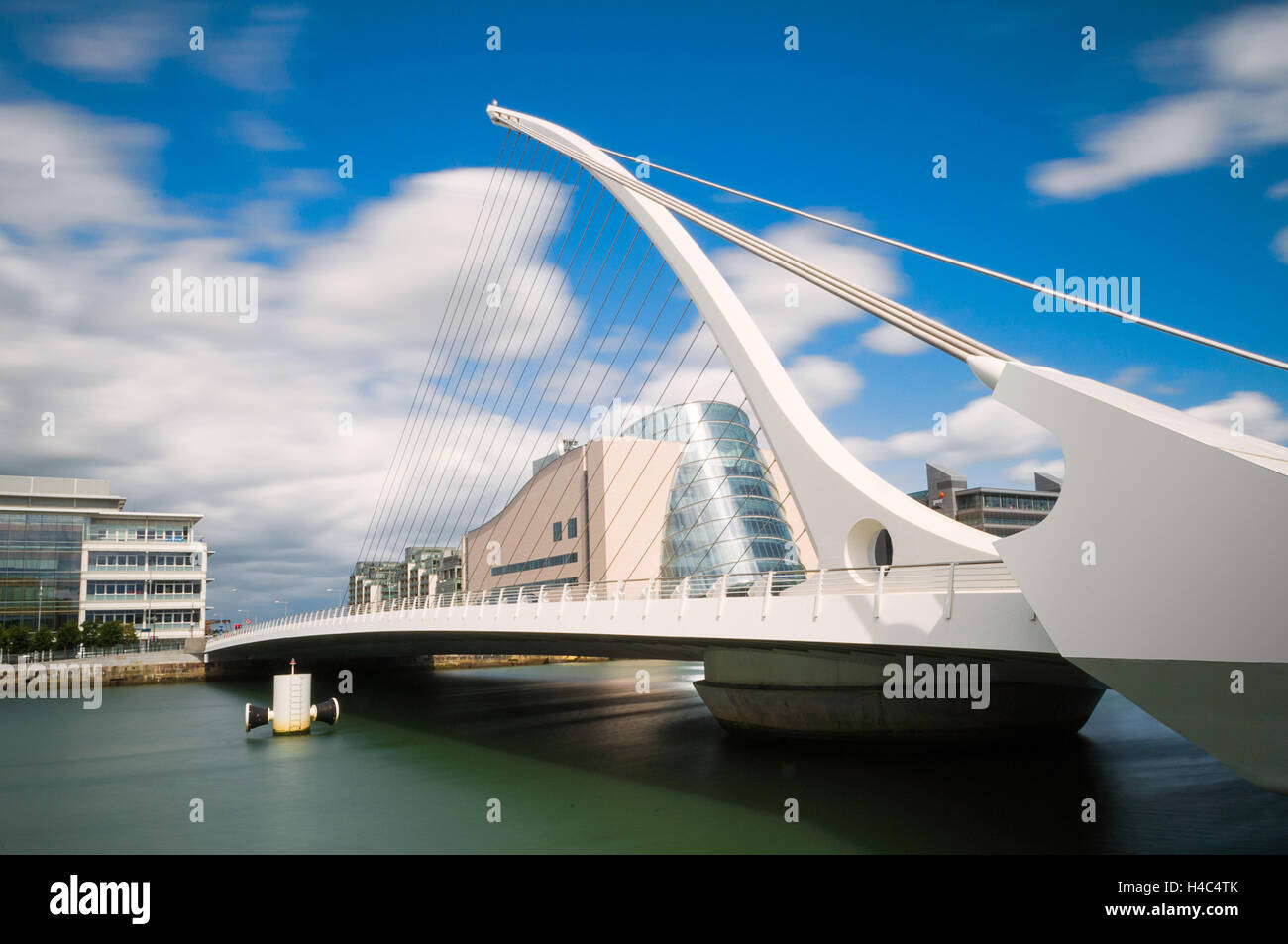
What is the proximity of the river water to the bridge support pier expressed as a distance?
53cm

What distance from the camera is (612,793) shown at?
15.7 meters

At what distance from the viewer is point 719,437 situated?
56.6m

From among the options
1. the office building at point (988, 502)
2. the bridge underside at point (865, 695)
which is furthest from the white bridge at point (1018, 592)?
the office building at point (988, 502)

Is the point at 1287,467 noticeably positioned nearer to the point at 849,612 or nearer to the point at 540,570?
the point at 849,612

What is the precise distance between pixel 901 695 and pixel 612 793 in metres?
5.83

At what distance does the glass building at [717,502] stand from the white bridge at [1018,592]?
91.7 ft

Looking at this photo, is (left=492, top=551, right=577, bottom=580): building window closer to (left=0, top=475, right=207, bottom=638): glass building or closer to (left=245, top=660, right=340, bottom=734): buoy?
(left=0, top=475, right=207, bottom=638): glass building

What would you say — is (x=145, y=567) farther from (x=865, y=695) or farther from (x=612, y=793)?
(x=865, y=695)

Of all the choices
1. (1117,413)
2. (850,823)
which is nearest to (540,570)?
(850,823)

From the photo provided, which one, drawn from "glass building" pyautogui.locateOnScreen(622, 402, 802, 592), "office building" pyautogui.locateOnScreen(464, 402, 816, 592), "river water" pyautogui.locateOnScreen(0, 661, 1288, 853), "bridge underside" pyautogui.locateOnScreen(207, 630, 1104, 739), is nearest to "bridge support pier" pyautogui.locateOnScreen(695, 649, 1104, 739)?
"bridge underside" pyautogui.locateOnScreen(207, 630, 1104, 739)

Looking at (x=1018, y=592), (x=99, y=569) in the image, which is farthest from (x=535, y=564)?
(x=1018, y=592)

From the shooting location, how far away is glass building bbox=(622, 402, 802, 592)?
49.1 m

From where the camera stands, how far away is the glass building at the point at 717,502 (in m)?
49.1

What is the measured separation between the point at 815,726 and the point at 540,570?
1949 inches
